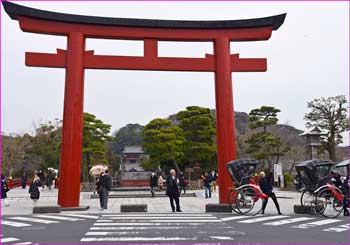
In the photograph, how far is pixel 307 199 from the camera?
13.5 m

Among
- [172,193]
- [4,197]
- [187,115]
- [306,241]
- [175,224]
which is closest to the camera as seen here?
[306,241]

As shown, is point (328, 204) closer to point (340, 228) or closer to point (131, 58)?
point (340, 228)

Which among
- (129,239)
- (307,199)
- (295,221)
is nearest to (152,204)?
(307,199)

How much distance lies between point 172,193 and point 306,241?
6678 mm

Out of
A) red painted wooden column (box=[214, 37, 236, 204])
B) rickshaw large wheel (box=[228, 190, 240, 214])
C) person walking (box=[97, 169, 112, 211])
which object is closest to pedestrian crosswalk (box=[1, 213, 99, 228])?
person walking (box=[97, 169, 112, 211])

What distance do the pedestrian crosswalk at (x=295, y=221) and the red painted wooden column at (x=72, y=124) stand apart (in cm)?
626

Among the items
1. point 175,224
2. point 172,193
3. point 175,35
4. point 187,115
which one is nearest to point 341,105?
point 187,115

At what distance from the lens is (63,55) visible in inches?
614

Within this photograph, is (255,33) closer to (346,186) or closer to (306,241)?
(346,186)

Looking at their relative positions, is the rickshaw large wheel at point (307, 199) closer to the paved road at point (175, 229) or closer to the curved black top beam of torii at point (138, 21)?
the paved road at point (175, 229)

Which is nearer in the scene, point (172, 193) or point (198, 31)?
point (172, 193)

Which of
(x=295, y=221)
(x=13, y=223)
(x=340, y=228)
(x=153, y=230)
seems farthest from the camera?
(x=295, y=221)

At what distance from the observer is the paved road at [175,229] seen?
Answer: 8109 millimetres

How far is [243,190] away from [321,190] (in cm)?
247
